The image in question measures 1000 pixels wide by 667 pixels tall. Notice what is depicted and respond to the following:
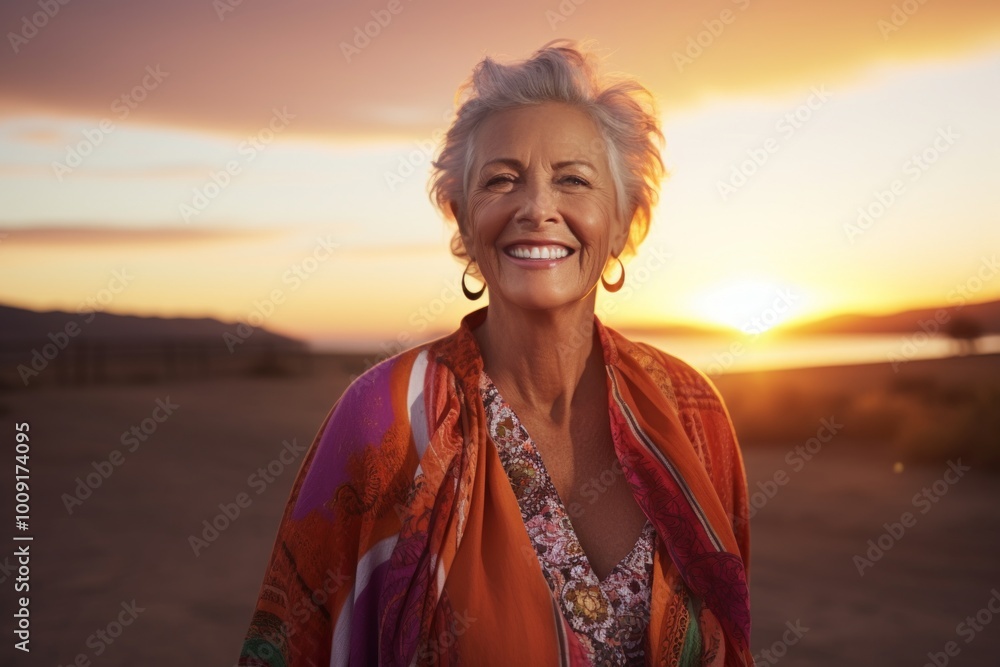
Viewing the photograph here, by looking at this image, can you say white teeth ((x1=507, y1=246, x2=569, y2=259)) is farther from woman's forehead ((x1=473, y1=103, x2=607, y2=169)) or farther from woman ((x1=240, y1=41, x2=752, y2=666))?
woman's forehead ((x1=473, y1=103, x2=607, y2=169))

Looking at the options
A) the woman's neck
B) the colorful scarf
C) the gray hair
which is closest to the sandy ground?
the colorful scarf

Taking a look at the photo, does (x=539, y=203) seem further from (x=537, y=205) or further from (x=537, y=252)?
(x=537, y=252)

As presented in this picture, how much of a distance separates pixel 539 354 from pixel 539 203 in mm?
506

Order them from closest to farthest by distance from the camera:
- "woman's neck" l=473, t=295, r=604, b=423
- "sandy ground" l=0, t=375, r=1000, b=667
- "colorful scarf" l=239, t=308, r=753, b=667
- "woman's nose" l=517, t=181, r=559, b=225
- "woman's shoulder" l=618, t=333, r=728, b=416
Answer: "colorful scarf" l=239, t=308, r=753, b=667, "woman's nose" l=517, t=181, r=559, b=225, "woman's neck" l=473, t=295, r=604, b=423, "woman's shoulder" l=618, t=333, r=728, b=416, "sandy ground" l=0, t=375, r=1000, b=667

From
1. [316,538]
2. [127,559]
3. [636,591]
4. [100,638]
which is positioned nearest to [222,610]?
[100,638]

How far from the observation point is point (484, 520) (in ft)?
8.07

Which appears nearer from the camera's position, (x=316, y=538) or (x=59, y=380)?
→ (x=316, y=538)

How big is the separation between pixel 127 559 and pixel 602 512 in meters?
6.36

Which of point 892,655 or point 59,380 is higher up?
point 59,380

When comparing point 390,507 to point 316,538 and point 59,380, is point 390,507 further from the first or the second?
point 59,380

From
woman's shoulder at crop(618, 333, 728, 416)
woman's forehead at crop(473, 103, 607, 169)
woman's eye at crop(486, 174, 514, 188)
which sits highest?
woman's forehead at crop(473, 103, 607, 169)

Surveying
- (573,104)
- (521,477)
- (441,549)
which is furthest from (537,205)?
(441,549)

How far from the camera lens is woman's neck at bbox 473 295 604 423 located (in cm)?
271

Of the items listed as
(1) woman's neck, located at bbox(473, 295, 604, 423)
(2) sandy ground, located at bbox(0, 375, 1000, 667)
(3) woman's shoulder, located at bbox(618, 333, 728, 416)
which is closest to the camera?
(1) woman's neck, located at bbox(473, 295, 604, 423)
